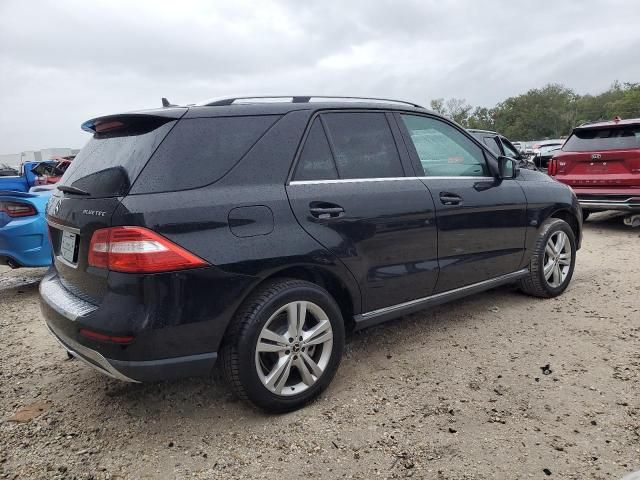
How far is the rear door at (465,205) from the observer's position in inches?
137

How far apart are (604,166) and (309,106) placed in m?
6.33

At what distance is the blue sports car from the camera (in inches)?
195

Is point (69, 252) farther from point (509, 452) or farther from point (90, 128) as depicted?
point (509, 452)

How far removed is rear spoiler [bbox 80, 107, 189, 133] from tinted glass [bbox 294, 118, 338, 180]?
2.30ft

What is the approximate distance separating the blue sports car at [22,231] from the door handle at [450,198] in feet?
12.8

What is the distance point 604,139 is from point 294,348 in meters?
7.03

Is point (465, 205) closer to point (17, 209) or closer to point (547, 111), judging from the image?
point (17, 209)

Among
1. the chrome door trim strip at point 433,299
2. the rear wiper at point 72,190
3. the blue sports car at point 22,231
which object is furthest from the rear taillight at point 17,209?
the chrome door trim strip at point 433,299

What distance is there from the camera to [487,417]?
8.77 ft

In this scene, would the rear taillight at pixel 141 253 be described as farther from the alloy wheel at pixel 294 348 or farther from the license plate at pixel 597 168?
the license plate at pixel 597 168

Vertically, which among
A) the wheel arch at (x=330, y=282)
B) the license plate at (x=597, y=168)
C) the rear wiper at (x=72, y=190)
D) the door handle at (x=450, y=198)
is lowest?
the wheel arch at (x=330, y=282)

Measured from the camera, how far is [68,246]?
8.88 feet

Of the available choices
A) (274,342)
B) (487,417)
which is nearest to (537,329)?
(487,417)

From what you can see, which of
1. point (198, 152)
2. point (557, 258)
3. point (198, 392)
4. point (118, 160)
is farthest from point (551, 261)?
point (118, 160)
